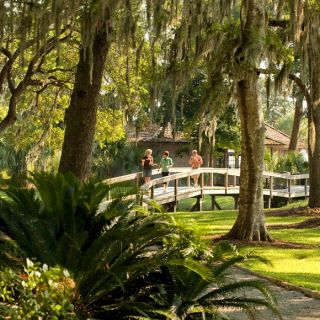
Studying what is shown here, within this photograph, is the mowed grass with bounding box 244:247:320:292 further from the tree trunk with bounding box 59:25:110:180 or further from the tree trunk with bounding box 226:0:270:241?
the tree trunk with bounding box 59:25:110:180

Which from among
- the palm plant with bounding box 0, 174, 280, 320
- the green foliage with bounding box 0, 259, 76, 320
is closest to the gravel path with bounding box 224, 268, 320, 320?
the palm plant with bounding box 0, 174, 280, 320

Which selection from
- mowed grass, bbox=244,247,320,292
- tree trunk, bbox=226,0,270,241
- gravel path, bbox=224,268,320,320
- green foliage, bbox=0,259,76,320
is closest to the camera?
green foliage, bbox=0,259,76,320

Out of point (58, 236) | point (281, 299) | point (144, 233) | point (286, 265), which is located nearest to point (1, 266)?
point (58, 236)

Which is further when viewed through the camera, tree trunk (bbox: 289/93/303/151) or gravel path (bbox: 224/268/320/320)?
tree trunk (bbox: 289/93/303/151)

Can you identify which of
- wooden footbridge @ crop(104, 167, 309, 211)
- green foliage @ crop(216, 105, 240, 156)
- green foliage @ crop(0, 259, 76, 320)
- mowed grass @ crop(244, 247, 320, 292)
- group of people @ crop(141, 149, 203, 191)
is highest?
green foliage @ crop(216, 105, 240, 156)

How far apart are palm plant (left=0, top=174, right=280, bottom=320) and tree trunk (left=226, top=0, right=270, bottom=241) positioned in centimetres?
723

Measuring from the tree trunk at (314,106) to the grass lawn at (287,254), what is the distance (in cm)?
201

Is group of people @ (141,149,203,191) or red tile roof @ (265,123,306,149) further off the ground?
red tile roof @ (265,123,306,149)

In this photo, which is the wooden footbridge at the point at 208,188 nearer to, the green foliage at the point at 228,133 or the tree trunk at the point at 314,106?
the green foliage at the point at 228,133

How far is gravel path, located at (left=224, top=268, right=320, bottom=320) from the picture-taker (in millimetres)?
7621

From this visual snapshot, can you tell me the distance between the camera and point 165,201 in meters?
23.6

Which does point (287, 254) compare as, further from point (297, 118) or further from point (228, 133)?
point (297, 118)

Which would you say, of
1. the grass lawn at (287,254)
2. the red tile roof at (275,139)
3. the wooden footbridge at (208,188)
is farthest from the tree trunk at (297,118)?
the grass lawn at (287,254)

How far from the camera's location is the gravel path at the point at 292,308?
7.62m
